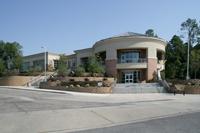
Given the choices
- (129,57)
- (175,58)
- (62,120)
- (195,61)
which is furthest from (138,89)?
(62,120)

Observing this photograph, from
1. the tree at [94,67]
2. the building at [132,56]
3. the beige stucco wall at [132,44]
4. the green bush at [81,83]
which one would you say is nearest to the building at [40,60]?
the beige stucco wall at [132,44]

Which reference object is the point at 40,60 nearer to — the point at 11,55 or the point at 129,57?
the point at 11,55

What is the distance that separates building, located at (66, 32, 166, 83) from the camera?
1988 inches

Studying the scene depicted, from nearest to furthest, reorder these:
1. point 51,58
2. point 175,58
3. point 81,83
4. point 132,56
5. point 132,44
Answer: point 81,83
point 132,44
point 132,56
point 175,58
point 51,58

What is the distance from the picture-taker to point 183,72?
58.7 meters

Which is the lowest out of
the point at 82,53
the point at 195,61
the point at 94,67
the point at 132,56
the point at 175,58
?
the point at 94,67

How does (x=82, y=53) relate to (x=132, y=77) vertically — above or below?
above

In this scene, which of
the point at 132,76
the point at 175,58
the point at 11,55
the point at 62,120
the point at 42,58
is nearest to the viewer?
the point at 62,120

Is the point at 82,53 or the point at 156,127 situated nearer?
the point at 156,127

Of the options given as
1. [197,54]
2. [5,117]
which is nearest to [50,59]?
[197,54]

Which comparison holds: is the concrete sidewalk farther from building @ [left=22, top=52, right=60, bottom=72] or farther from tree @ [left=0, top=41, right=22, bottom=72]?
tree @ [left=0, top=41, right=22, bottom=72]

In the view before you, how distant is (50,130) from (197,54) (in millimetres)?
46310

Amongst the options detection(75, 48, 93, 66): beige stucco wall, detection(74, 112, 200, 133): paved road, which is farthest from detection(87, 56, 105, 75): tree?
detection(74, 112, 200, 133): paved road

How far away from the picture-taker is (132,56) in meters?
52.3
